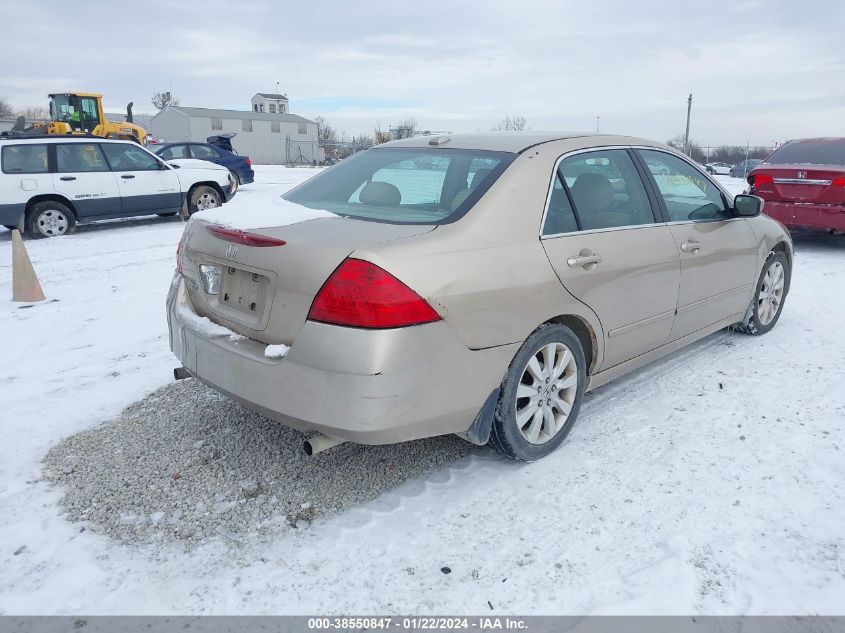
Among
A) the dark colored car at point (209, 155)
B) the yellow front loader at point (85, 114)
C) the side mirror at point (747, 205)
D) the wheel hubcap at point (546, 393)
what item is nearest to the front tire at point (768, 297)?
the side mirror at point (747, 205)

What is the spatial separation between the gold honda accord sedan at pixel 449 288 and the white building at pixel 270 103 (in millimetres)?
77649

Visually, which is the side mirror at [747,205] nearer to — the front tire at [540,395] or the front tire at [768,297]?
the front tire at [768,297]

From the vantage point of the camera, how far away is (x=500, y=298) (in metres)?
2.84

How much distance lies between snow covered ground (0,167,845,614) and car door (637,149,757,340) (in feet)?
1.68

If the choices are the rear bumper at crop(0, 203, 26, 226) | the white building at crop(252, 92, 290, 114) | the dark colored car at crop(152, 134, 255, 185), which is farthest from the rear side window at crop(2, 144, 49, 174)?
the white building at crop(252, 92, 290, 114)

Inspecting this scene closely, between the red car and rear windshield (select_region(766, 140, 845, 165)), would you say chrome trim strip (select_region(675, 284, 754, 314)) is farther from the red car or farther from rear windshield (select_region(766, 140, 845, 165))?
rear windshield (select_region(766, 140, 845, 165))

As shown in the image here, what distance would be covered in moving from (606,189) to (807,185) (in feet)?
21.7

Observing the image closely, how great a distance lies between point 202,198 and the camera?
39.5 ft

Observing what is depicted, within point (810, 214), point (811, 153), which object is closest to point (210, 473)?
point (810, 214)

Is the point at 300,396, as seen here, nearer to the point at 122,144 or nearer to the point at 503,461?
the point at 503,461

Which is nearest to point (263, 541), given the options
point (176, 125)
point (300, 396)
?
point (300, 396)

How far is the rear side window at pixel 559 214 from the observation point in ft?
10.4
